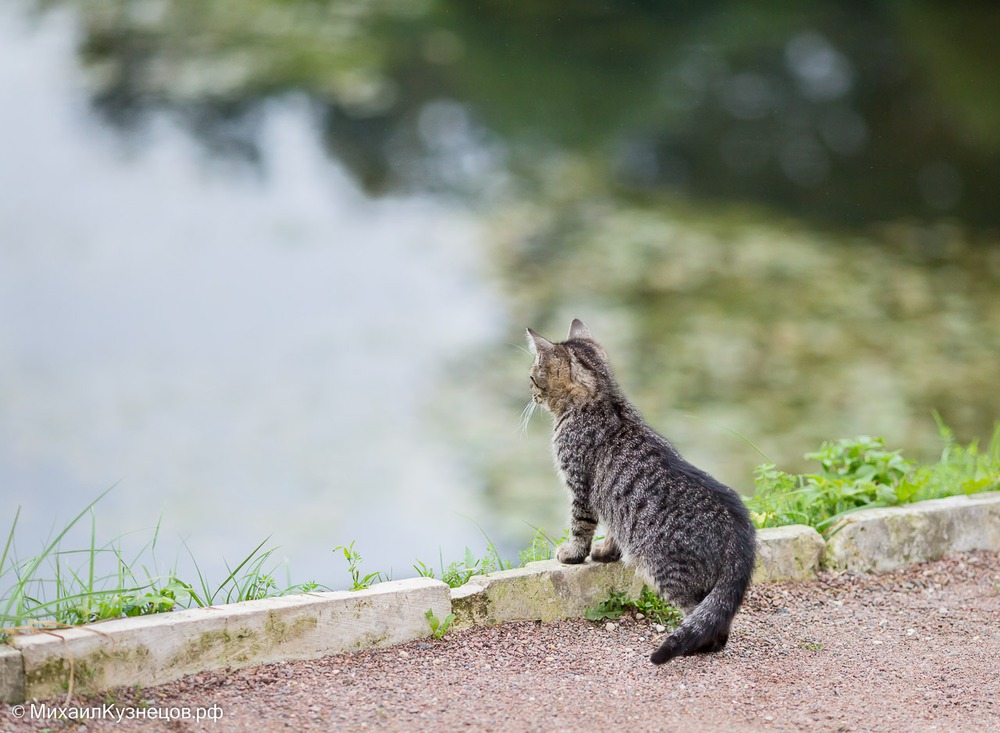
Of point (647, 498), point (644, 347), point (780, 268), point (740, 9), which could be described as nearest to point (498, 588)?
point (647, 498)

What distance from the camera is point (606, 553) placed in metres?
3.42

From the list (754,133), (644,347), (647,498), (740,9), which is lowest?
(647,498)

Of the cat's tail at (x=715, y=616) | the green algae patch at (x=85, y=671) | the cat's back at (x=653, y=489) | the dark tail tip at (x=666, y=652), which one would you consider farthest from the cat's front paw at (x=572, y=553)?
the green algae patch at (x=85, y=671)

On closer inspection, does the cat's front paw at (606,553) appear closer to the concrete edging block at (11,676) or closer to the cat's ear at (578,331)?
the cat's ear at (578,331)

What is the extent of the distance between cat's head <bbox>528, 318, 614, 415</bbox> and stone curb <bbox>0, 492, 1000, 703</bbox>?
534 millimetres

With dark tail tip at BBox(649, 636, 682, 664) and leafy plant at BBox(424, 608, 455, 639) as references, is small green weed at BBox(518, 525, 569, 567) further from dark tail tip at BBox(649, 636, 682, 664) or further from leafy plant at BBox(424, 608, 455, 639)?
dark tail tip at BBox(649, 636, 682, 664)

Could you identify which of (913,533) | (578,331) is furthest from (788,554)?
(578,331)

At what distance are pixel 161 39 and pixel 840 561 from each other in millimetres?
9028

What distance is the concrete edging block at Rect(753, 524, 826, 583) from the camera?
12.0 feet

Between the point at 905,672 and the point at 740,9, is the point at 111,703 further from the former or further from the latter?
the point at 740,9

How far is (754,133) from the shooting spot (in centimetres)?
1126

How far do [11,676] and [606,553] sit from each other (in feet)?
5.50

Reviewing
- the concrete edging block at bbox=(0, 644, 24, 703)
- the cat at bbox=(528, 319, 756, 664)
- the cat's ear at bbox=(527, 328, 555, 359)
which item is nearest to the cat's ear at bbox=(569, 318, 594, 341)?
the cat at bbox=(528, 319, 756, 664)

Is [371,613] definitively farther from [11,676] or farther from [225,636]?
[11,676]
